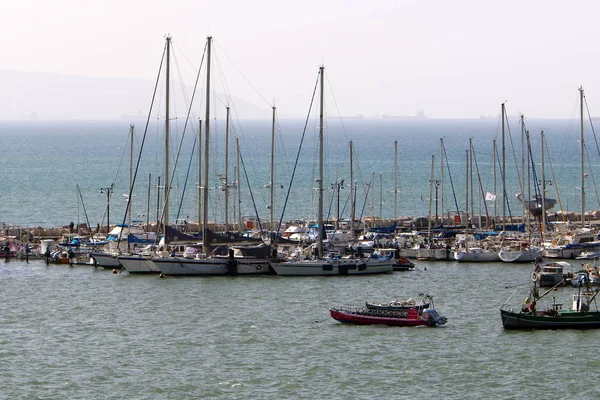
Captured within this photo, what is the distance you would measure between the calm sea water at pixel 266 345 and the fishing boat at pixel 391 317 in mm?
605

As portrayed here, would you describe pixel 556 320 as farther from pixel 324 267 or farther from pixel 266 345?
pixel 324 267

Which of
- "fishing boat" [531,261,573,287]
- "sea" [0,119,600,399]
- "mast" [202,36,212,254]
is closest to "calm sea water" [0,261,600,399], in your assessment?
"sea" [0,119,600,399]

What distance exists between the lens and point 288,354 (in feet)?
155

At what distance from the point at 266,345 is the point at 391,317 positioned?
20.7 feet

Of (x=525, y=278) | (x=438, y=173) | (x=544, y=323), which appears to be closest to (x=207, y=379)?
(x=544, y=323)

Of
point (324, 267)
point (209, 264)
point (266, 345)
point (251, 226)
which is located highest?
point (251, 226)

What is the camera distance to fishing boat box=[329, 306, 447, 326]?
52188 mm

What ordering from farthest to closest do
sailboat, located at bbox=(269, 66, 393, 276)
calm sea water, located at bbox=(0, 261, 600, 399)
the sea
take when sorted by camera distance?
sailboat, located at bbox=(269, 66, 393, 276)
the sea
calm sea water, located at bbox=(0, 261, 600, 399)

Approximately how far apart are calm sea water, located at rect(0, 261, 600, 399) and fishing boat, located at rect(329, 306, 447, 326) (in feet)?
1.98

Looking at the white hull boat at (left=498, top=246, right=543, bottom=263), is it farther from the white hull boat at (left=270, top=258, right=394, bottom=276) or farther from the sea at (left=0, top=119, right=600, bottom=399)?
the white hull boat at (left=270, top=258, right=394, bottom=276)

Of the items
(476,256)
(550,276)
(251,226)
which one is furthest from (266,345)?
(251,226)

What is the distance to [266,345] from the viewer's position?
1932 inches

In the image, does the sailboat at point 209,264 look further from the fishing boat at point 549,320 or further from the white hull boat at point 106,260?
the fishing boat at point 549,320

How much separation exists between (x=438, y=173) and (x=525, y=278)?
111693mm
